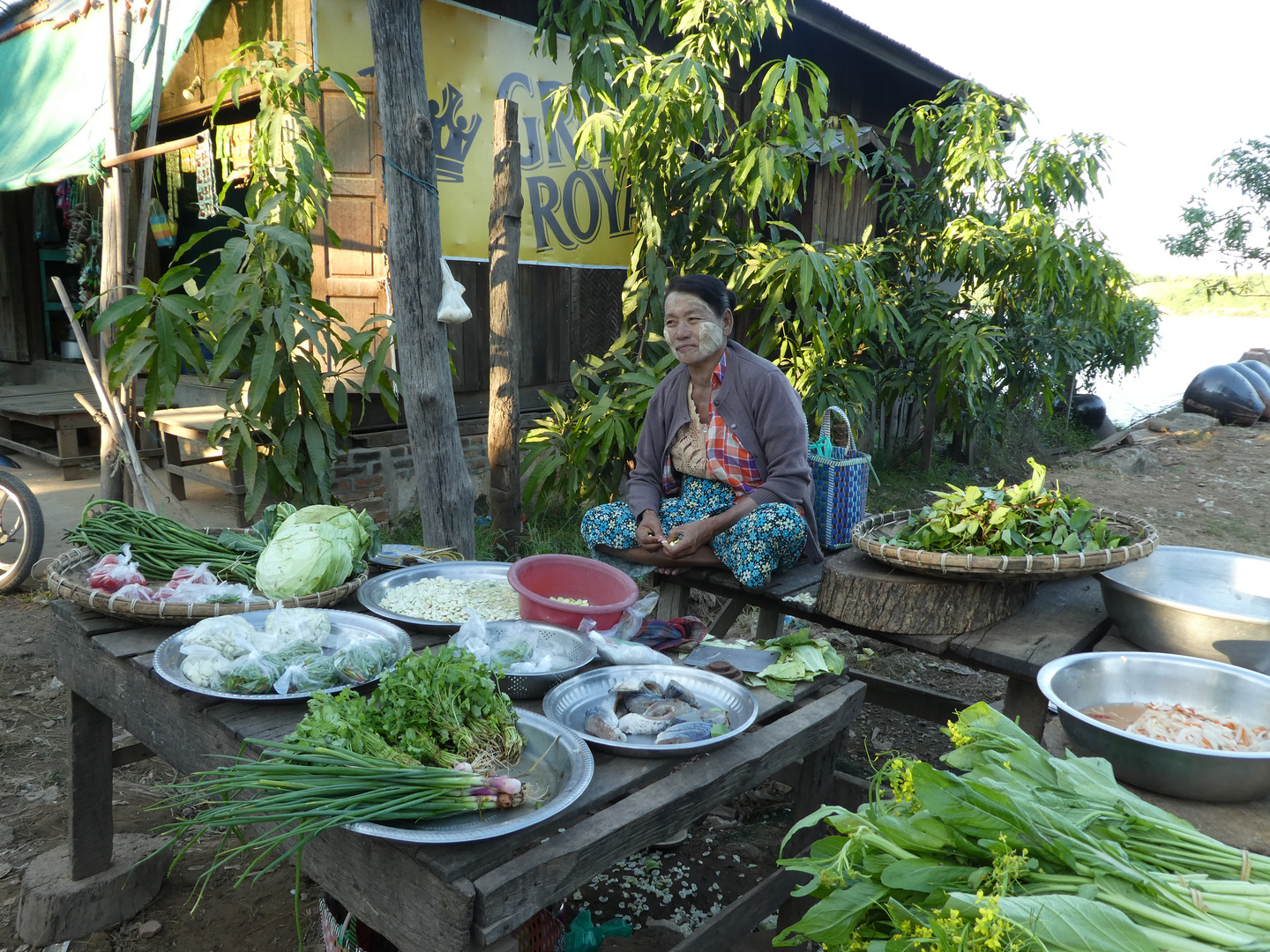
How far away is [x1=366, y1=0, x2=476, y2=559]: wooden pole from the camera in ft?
11.0

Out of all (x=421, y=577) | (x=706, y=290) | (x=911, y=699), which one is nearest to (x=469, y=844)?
(x=421, y=577)

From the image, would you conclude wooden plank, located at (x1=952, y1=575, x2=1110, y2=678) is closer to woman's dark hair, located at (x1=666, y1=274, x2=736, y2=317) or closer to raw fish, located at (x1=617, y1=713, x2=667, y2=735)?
raw fish, located at (x1=617, y1=713, x2=667, y2=735)

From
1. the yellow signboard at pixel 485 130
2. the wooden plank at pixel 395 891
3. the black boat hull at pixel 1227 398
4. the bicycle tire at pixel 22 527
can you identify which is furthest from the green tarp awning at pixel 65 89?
the black boat hull at pixel 1227 398

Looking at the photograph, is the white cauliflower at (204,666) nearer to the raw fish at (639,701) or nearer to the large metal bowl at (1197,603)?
the raw fish at (639,701)

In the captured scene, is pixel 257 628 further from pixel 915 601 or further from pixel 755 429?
pixel 755 429

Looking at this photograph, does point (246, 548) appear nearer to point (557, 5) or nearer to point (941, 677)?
point (941, 677)

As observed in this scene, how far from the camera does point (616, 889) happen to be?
2621 millimetres

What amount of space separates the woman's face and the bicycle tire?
3.44 m

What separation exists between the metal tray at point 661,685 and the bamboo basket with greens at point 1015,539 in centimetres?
88

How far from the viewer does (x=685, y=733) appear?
165 cm

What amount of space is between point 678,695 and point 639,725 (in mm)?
199

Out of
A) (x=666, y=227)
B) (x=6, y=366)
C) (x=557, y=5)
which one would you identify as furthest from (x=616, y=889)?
(x=6, y=366)

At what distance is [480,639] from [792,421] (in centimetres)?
176

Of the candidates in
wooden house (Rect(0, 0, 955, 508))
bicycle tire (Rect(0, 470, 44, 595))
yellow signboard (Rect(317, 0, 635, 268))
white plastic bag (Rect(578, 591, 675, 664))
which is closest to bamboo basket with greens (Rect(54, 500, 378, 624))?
white plastic bag (Rect(578, 591, 675, 664))
